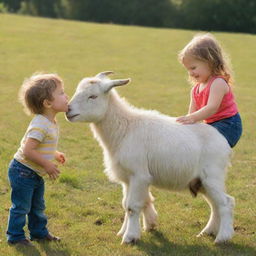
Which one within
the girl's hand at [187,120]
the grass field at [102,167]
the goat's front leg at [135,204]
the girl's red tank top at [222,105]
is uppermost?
the girl's red tank top at [222,105]

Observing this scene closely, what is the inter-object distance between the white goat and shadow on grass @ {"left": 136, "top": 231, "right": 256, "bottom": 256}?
0.54 feet

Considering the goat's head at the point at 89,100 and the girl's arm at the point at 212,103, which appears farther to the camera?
the girl's arm at the point at 212,103

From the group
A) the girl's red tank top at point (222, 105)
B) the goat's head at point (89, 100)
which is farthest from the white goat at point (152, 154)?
the girl's red tank top at point (222, 105)

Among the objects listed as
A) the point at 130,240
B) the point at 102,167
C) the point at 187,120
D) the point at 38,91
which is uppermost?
the point at 38,91

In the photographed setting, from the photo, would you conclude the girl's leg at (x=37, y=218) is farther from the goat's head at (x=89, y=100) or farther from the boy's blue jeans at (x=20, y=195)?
the goat's head at (x=89, y=100)

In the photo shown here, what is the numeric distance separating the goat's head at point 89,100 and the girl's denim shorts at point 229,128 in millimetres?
1446

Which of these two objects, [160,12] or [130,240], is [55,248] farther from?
[160,12]

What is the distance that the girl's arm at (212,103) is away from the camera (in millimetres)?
7055

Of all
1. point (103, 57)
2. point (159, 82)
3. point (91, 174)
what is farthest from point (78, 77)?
point (91, 174)

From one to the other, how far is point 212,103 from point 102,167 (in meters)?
4.05

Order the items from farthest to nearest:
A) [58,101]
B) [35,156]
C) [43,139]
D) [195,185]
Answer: [195,185]
[58,101]
[43,139]
[35,156]

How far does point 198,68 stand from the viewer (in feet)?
23.9

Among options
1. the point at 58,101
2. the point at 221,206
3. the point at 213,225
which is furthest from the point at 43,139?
the point at 213,225

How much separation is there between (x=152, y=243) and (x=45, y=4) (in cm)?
8664
